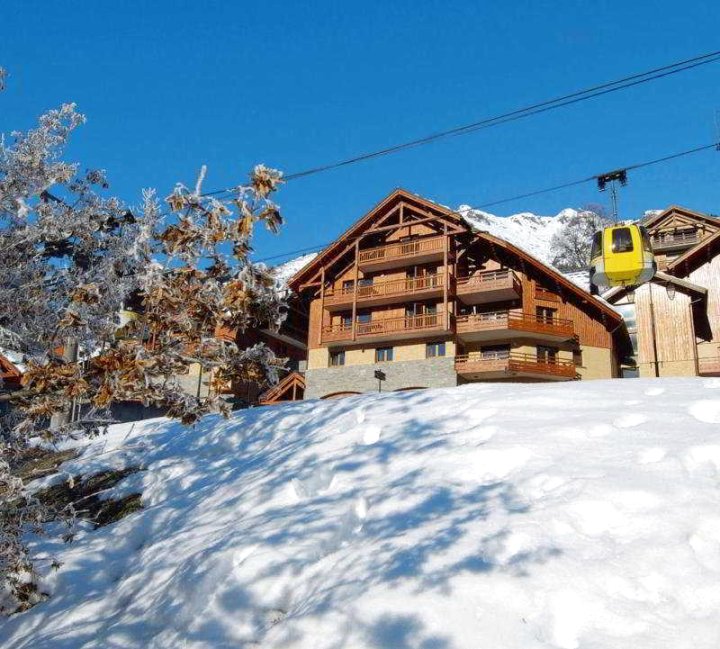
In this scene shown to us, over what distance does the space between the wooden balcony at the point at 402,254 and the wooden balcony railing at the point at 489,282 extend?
2.00 meters

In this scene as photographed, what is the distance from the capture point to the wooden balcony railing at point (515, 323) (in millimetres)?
30953

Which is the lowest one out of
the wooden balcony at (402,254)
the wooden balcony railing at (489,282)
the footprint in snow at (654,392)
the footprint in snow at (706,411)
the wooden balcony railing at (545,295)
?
the footprint in snow at (706,411)

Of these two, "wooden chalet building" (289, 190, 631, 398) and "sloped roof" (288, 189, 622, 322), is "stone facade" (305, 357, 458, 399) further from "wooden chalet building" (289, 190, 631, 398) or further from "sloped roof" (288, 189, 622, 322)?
"sloped roof" (288, 189, 622, 322)

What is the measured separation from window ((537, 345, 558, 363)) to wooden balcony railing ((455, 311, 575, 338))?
1.19 metres

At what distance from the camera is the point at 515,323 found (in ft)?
102

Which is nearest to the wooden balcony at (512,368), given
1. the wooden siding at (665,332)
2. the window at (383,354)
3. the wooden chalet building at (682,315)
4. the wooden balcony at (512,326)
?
the wooden balcony at (512,326)

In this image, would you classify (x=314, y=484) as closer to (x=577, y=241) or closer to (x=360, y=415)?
(x=360, y=415)

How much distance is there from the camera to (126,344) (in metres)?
4.89

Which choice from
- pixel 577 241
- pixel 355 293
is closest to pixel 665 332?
pixel 355 293

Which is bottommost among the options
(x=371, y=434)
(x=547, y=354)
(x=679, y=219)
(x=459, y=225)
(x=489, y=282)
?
(x=371, y=434)

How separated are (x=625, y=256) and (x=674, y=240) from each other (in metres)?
31.7

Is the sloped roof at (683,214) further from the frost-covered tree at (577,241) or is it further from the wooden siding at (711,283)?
the frost-covered tree at (577,241)

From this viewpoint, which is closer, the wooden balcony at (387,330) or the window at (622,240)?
the window at (622,240)

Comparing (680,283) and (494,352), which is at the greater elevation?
(680,283)
